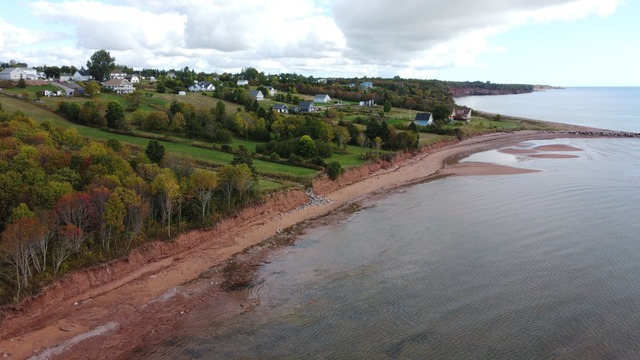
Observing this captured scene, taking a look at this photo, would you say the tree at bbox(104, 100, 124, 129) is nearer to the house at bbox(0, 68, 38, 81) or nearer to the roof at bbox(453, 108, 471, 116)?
the house at bbox(0, 68, 38, 81)

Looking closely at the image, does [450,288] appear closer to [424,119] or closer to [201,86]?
[424,119]

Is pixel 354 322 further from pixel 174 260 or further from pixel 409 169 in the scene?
pixel 409 169

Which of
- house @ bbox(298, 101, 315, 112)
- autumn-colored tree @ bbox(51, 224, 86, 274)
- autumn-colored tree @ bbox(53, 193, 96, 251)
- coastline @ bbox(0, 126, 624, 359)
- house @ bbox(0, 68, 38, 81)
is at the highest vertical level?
house @ bbox(0, 68, 38, 81)

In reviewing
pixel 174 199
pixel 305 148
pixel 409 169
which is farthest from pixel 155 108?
pixel 174 199

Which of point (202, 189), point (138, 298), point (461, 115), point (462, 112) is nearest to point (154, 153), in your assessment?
point (202, 189)

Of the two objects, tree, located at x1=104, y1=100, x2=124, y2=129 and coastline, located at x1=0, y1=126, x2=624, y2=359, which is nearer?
coastline, located at x1=0, y1=126, x2=624, y2=359

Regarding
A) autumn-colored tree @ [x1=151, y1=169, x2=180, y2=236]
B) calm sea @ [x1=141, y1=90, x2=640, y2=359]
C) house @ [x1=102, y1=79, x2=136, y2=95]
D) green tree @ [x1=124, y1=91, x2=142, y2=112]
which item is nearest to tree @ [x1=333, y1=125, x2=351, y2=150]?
calm sea @ [x1=141, y1=90, x2=640, y2=359]
